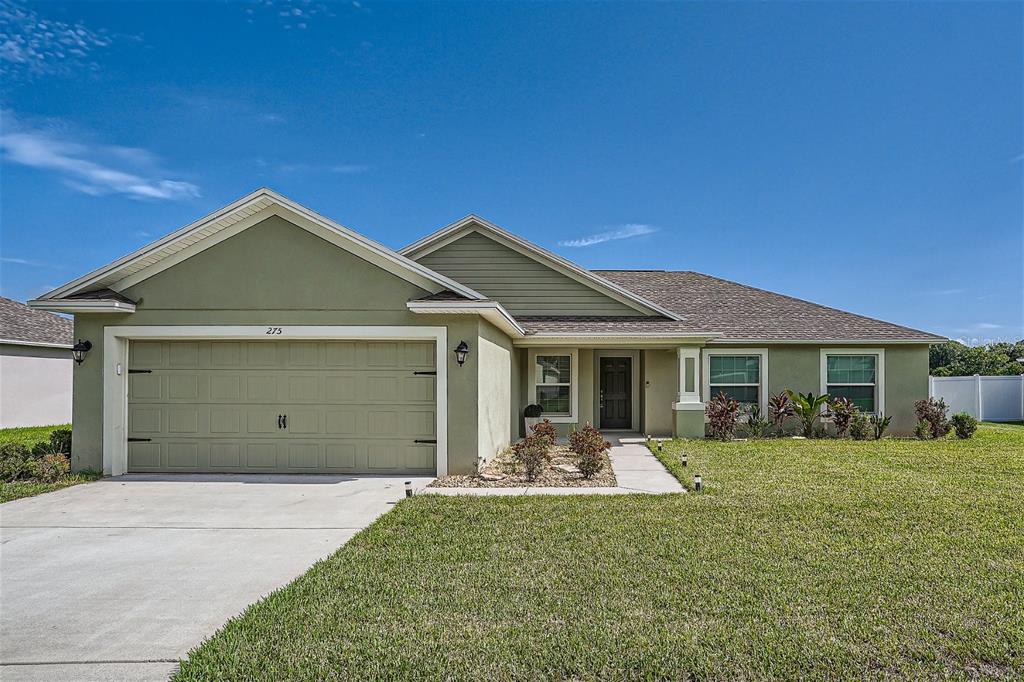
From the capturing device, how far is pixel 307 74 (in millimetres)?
13062

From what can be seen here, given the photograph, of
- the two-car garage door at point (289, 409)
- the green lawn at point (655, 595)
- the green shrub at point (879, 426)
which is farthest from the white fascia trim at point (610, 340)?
the green lawn at point (655, 595)

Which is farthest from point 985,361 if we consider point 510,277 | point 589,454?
point 589,454

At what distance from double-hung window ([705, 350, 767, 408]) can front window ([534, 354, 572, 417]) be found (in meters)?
3.67

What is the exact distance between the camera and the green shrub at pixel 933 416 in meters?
14.3

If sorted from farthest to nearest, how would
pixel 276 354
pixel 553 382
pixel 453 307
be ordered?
pixel 553 382
pixel 276 354
pixel 453 307

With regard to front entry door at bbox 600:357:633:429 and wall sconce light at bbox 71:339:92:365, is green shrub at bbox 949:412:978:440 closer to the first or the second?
front entry door at bbox 600:357:633:429

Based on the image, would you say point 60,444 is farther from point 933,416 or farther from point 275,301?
point 933,416

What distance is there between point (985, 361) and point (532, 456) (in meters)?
39.2

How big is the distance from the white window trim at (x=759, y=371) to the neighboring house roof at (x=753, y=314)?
42 cm

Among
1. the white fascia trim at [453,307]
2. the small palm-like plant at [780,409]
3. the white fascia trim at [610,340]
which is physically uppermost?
the white fascia trim at [453,307]

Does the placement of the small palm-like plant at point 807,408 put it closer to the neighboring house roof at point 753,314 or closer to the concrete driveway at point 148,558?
the neighboring house roof at point 753,314

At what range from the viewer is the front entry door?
16203mm

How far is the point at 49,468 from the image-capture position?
9070mm

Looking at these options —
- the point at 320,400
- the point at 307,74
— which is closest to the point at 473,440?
the point at 320,400
